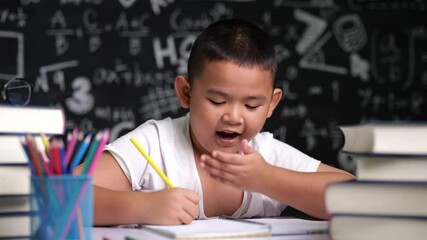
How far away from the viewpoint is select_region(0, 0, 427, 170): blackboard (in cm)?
314

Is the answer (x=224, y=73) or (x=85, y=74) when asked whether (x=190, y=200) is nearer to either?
(x=224, y=73)

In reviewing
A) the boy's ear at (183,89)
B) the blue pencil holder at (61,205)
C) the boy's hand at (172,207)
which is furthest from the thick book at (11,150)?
the boy's ear at (183,89)

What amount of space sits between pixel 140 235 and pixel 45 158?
0.29 metres

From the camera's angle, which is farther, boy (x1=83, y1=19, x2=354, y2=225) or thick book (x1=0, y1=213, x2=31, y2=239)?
boy (x1=83, y1=19, x2=354, y2=225)

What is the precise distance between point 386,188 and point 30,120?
0.49m

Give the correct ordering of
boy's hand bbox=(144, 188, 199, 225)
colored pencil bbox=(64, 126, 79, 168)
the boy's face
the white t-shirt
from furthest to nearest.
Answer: the white t-shirt
the boy's face
boy's hand bbox=(144, 188, 199, 225)
colored pencil bbox=(64, 126, 79, 168)

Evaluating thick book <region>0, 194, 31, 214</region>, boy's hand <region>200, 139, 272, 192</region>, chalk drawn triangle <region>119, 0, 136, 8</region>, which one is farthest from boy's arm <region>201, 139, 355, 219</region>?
chalk drawn triangle <region>119, 0, 136, 8</region>

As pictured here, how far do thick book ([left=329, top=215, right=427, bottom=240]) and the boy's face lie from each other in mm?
519

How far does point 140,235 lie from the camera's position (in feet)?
3.69

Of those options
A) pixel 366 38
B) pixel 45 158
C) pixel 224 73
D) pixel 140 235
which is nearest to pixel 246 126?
pixel 224 73

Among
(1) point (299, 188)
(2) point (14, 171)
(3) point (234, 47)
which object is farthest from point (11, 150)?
(3) point (234, 47)

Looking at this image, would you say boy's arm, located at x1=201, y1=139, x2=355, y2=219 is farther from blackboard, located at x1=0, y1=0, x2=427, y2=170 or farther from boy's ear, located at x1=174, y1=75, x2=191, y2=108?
blackboard, located at x1=0, y1=0, x2=427, y2=170

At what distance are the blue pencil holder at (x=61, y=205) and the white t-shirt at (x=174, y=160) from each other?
2.33 feet

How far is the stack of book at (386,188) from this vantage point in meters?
0.91
